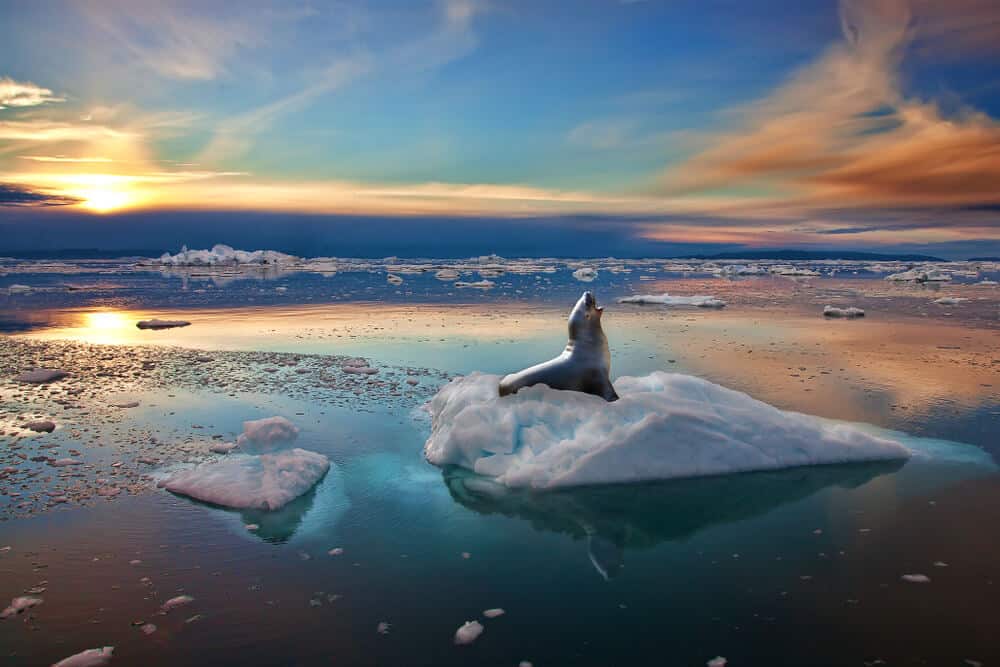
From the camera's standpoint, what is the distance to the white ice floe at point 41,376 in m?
12.6

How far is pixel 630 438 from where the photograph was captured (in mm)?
7809

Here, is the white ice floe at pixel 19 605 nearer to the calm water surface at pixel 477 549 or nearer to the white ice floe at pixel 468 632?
the calm water surface at pixel 477 549

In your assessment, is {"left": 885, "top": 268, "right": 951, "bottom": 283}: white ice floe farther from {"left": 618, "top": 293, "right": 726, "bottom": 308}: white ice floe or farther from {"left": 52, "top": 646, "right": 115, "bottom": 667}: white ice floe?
{"left": 52, "top": 646, "right": 115, "bottom": 667}: white ice floe

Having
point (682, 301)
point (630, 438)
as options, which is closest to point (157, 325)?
point (630, 438)

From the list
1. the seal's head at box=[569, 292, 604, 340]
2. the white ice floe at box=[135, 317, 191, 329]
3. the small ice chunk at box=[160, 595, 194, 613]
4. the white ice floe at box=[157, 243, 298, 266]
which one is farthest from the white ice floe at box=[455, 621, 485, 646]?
the white ice floe at box=[157, 243, 298, 266]

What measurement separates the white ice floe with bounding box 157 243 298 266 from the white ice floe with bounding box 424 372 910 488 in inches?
3212

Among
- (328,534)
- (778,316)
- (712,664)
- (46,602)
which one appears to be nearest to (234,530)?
(328,534)

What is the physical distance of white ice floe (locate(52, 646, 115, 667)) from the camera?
4281 millimetres

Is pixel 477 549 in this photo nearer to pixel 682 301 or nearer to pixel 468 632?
pixel 468 632

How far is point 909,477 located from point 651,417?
10.3ft

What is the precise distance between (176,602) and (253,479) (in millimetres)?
2355

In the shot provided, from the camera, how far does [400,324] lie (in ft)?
72.6

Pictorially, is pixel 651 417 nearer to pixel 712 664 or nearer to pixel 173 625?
pixel 712 664

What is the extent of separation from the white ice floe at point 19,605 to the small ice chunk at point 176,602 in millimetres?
969
